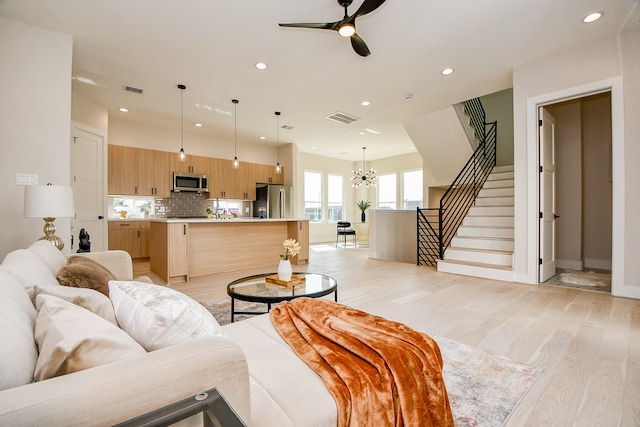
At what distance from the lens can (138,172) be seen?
6.04 m

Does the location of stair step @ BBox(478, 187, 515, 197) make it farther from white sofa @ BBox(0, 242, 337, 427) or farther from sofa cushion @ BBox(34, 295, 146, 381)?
sofa cushion @ BBox(34, 295, 146, 381)

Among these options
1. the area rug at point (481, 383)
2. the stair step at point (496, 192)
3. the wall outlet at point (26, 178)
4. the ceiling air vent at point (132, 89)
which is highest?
the ceiling air vent at point (132, 89)

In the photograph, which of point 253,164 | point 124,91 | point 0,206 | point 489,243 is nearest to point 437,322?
point 489,243

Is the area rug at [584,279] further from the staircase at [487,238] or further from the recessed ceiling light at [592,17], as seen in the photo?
the recessed ceiling light at [592,17]

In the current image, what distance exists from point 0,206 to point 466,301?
4956 mm

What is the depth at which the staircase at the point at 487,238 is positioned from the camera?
4.46 meters

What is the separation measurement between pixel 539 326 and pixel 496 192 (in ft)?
11.9

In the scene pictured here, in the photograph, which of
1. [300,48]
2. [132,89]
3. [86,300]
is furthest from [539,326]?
[132,89]

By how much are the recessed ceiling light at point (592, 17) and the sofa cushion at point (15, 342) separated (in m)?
4.79

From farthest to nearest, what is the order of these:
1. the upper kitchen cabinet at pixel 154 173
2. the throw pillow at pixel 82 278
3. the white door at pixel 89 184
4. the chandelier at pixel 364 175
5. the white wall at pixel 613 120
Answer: the chandelier at pixel 364 175 → the upper kitchen cabinet at pixel 154 173 → the white door at pixel 89 184 → the white wall at pixel 613 120 → the throw pillow at pixel 82 278

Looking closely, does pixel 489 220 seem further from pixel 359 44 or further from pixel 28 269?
pixel 28 269

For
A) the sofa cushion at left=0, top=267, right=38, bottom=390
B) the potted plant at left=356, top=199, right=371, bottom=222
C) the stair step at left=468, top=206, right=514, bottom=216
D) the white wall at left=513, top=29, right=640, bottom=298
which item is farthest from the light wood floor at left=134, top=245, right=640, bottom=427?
the potted plant at left=356, top=199, right=371, bottom=222

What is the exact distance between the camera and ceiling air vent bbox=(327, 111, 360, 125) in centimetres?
582

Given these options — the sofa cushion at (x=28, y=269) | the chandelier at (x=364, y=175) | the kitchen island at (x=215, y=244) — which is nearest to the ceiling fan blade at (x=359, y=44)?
the sofa cushion at (x=28, y=269)
